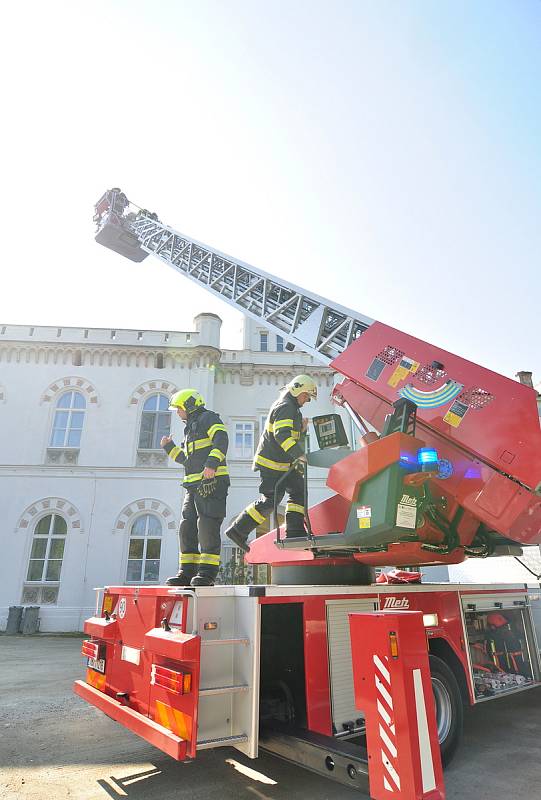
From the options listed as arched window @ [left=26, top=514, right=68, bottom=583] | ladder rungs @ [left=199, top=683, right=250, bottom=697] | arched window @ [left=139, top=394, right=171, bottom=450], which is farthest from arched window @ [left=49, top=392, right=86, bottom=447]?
ladder rungs @ [left=199, top=683, right=250, bottom=697]

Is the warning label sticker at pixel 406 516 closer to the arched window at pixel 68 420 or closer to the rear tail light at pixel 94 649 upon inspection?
the rear tail light at pixel 94 649

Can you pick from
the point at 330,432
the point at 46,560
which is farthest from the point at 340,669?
the point at 46,560

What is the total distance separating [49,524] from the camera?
50.0ft

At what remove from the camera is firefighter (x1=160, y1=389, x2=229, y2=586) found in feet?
14.4

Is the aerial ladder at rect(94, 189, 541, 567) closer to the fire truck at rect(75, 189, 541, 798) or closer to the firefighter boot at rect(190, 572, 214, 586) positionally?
the fire truck at rect(75, 189, 541, 798)

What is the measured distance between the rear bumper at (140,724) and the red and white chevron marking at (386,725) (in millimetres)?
1112

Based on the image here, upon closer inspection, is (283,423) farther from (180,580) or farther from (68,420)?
(68,420)

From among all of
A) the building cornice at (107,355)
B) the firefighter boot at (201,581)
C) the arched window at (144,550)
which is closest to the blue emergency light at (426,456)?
the firefighter boot at (201,581)

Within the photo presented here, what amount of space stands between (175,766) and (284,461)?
2608 millimetres

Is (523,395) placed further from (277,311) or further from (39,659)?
(39,659)

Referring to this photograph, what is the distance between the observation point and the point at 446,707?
3.86 m

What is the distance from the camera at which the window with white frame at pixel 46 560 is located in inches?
571

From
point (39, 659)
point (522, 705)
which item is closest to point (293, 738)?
point (522, 705)

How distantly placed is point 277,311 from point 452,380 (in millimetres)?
4026
